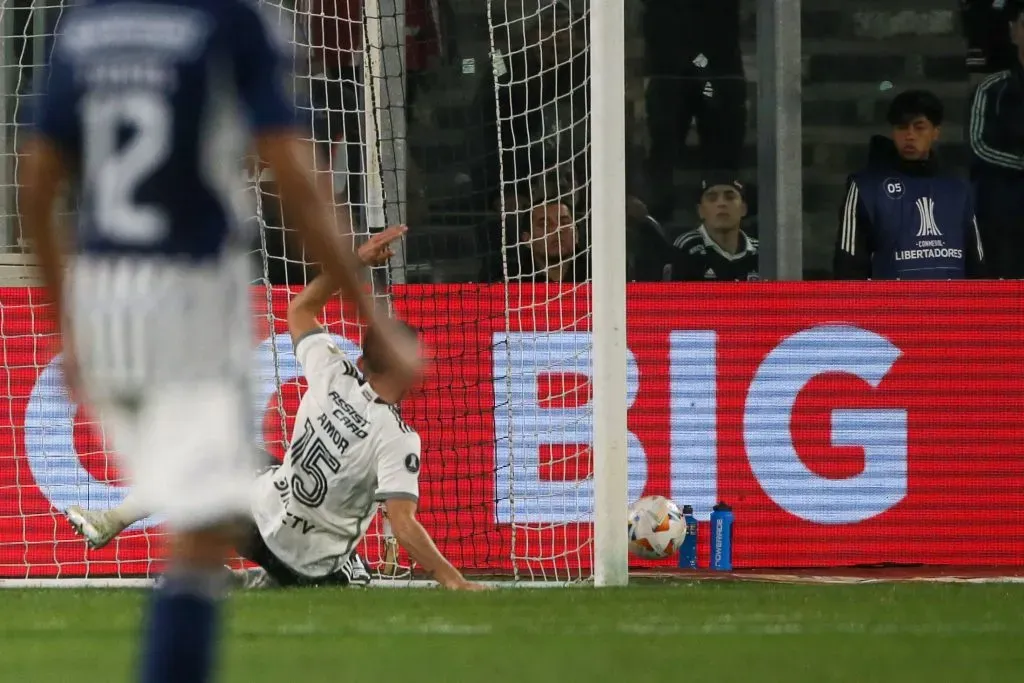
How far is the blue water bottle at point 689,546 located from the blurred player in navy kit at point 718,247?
1.89 meters

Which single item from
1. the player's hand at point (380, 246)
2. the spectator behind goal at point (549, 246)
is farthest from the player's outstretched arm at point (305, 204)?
the spectator behind goal at point (549, 246)

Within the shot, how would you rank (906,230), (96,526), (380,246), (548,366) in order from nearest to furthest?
1. (380,246)
2. (96,526)
3. (548,366)
4. (906,230)

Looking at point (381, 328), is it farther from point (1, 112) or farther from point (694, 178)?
point (694, 178)

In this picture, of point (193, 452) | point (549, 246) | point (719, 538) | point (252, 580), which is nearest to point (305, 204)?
point (193, 452)

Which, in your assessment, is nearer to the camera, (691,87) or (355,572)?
(355,572)

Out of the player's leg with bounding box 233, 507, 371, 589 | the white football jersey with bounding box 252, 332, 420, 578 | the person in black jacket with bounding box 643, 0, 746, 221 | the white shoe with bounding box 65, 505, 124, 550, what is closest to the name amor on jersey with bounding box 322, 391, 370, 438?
the white football jersey with bounding box 252, 332, 420, 578

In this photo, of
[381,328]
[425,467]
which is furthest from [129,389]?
[425,467]

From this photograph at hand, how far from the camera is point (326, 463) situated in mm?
8500

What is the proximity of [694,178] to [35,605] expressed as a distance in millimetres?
5796

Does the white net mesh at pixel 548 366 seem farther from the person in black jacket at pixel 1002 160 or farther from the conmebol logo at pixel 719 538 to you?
the person in black jacket at pixel 1002 160

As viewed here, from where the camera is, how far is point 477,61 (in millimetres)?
12344

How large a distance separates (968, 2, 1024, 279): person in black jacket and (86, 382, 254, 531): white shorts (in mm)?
9136

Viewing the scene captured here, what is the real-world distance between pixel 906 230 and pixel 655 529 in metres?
2.84

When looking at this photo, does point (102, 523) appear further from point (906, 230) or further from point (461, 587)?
point (906, 230)
